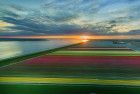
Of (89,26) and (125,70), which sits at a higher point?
(89,26)

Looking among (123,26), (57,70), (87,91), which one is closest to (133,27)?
(123,26)

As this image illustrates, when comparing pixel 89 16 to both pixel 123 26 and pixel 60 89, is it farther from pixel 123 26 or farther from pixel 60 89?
pixel 60 89

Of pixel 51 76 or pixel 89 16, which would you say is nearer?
pixel 89 16

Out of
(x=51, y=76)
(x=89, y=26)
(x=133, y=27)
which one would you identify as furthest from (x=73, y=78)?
(x=133, y=27)

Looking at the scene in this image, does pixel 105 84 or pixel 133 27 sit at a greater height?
pixel 133 27

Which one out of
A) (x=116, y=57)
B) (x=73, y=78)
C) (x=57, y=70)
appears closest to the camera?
(x=73, y=78)

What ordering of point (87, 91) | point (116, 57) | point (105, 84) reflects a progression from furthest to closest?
point (116, 57) → point (105, 84) → point (87, 91)

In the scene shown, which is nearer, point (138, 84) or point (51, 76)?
point (138, 84)

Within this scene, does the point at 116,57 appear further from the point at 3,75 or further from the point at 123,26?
the point at 3,75

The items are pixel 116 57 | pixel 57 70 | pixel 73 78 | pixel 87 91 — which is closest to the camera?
pixel 87 91
